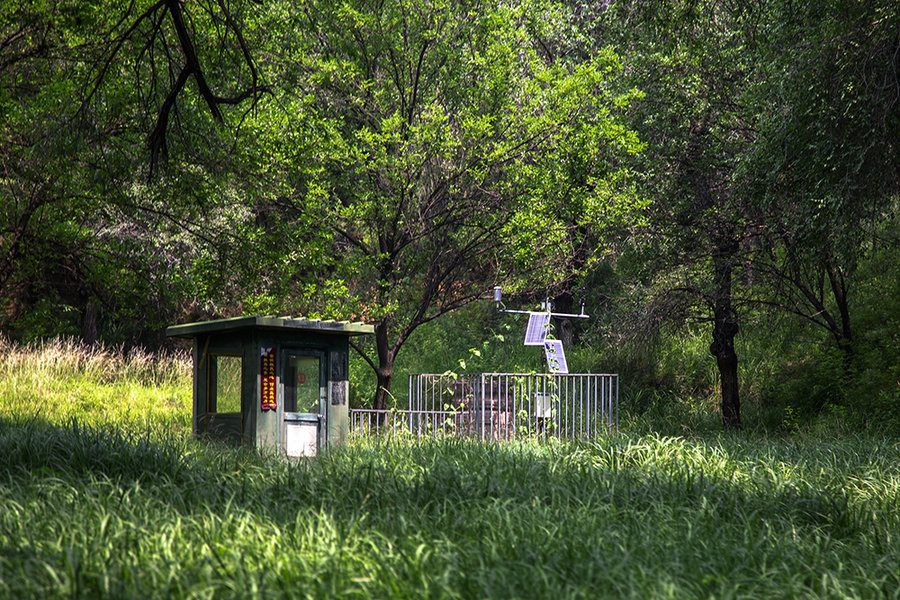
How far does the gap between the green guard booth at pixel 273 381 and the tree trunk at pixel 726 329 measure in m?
6.55

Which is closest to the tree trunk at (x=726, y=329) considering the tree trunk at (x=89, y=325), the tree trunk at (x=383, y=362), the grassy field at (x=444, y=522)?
the grassy field at (x=444, y=522)

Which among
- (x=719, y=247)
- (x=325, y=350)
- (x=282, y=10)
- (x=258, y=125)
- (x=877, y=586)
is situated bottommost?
(x=877, y=586)

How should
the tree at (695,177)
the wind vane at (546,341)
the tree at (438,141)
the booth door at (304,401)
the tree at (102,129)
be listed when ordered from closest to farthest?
the tree at (102,129), the booth door at (304,401), the wind vane at (546,341), the tree at (695,177), the tree at (438,141)

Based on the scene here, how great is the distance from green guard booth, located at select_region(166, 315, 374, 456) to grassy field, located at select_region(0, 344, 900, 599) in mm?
1707

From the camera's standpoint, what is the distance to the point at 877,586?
411 centimetres

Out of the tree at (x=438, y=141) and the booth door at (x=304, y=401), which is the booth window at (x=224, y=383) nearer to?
the booth door at (x=304, y=401)

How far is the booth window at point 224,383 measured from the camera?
10445 millimetres

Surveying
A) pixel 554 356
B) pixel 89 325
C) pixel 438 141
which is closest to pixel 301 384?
pixel 554 356

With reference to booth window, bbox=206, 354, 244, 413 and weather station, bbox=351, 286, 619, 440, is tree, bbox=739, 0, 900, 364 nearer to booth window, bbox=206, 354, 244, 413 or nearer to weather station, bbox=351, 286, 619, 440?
weather station, bbox=351, 286, 619, 440

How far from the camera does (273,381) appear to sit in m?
10.2

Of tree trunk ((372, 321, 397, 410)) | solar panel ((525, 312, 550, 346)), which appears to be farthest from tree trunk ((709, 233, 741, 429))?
tree trunk ((372, 321, 397, 410))

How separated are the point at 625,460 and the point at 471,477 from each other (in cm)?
198

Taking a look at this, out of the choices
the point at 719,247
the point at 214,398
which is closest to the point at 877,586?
the point at 214,398

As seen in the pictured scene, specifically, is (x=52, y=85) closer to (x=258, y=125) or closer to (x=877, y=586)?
(x=258, y=125)
